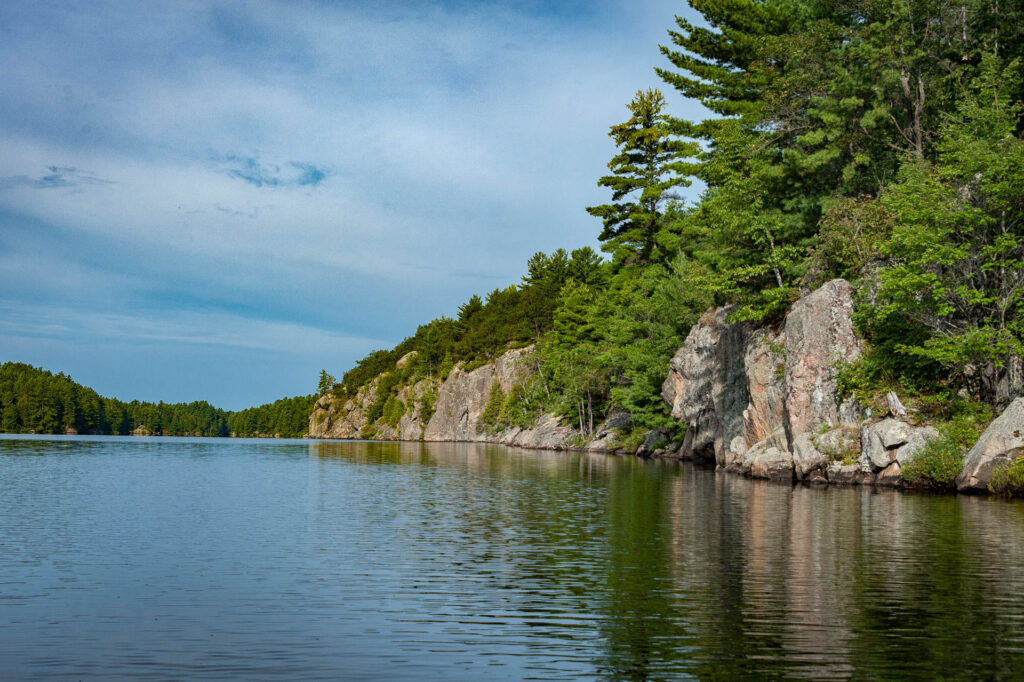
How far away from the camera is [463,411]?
133625 millimetres

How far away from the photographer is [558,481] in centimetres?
3675

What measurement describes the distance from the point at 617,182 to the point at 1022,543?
6162 cm

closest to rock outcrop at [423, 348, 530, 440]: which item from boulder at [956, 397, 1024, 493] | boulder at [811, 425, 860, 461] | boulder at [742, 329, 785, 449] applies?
boulder at [742, 329, 785, 449]

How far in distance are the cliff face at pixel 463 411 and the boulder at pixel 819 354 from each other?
5146cm

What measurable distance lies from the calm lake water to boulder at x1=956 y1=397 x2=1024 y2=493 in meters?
2.45

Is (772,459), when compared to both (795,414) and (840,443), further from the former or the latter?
(840,443)

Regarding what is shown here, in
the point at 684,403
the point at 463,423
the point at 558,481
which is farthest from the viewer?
the point at 463,423

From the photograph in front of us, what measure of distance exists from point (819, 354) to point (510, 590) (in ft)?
95.2

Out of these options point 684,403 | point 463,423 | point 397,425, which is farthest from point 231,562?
point 397,425

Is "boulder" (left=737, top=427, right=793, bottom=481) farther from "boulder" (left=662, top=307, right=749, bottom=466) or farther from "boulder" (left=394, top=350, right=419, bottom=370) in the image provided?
"boulder" (left=394, top=350, right=419, bottom=370)

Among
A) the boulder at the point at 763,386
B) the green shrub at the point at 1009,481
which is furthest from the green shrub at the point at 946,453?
the boulder at the point at 763,386

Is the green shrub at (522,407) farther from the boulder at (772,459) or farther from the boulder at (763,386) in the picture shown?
the boulder at (772,459)

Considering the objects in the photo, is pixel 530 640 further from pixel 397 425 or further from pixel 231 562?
pixel 397 425

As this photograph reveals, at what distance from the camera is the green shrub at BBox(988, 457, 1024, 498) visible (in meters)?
26.6
